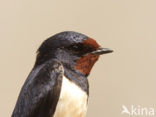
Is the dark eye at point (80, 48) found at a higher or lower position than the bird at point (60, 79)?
higher

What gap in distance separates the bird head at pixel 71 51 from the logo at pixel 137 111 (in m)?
0.40

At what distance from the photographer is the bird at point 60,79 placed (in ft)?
4.31

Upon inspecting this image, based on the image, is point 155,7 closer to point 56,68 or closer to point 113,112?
point 113,112

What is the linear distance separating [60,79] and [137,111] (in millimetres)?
509

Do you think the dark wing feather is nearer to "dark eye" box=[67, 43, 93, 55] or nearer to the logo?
"dark eye" box=[67, 43, 93, 55]

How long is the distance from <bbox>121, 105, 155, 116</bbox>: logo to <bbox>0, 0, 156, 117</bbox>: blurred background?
0.01 metres

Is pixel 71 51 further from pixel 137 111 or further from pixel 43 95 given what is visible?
pixel 137 111

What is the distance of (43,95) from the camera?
1.31 metres

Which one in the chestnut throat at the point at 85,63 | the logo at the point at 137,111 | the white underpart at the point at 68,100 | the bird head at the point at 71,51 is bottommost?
the logo at the point at 137,111

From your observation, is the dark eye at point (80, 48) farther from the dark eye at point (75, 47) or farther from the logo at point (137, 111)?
the logo at point (137, 111)

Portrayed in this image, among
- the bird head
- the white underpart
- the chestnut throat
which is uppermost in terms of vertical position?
the bird head

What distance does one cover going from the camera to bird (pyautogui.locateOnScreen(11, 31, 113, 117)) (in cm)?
131

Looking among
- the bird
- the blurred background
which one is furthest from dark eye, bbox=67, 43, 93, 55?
the blurred background

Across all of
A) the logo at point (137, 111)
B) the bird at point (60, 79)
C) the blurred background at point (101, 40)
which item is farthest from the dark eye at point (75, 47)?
the logo at point (137, 111)
